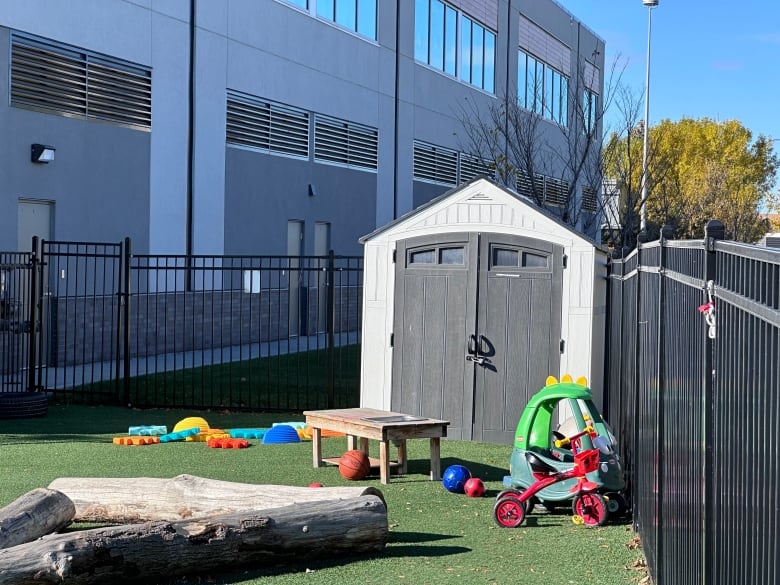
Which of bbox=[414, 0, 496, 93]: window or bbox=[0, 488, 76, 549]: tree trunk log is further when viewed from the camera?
bbox=[414, 0, 496, 93]: window

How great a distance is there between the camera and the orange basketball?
1043 centimetres

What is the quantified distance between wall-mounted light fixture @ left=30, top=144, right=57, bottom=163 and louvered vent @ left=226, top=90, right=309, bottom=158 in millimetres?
6495

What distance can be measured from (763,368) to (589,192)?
74.6 feet

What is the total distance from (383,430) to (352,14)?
22052 mm

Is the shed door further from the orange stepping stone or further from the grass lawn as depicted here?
the orange stepping stone

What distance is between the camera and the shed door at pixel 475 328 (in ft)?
41.0

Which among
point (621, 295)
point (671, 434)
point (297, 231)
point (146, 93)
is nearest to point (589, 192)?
point (297, 231)

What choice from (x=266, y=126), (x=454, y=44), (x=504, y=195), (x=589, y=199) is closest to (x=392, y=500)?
(x=504, y=195)

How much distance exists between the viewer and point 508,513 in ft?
27.6

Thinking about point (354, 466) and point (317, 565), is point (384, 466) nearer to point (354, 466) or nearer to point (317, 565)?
point (354, 466)

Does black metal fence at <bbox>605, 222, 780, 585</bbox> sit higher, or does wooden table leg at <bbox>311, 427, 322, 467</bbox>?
black metal fence at <bbox>605, 222, 780, 585</bbox>

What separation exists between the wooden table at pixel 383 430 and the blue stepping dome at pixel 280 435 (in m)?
1.53

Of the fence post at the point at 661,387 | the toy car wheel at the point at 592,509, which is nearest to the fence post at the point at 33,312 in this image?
the toy car wheel at the point at 592,509

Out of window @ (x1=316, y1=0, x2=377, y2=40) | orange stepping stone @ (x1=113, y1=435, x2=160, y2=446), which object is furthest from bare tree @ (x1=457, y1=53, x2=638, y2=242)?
orange stepping stone @ (x1=113, y1=435, x2=160, y2=446)
